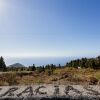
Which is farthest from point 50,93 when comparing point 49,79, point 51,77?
point 51,77

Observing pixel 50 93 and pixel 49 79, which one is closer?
pixel 50 93

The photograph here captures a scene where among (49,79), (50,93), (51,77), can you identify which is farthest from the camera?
(51,77)

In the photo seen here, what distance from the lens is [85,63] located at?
35250mm

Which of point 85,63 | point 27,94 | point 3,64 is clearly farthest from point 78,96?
point 3,64

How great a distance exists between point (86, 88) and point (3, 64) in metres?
36.2

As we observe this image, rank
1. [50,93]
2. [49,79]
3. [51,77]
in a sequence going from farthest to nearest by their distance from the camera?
[51,77]
[49,79]
[50,93]

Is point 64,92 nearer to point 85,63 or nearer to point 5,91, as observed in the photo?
point 5,91

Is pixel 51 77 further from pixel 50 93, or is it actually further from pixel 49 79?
pixel 50 93

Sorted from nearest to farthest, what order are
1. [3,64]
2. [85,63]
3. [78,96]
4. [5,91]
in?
1. [78,96]
2. [5,91]
3. [85,63]
4. [3,64]

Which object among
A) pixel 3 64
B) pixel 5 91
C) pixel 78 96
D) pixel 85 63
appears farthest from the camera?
pixel 3 64

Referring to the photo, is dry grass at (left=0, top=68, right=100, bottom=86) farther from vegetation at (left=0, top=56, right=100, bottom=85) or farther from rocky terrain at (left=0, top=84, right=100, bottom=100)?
rocky terrain at (left=0, top=84, right=100, bottom=100)

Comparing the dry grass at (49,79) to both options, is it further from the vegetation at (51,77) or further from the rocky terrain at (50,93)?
the rocky terrain at (50,93)

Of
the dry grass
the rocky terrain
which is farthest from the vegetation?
the rocky terrain

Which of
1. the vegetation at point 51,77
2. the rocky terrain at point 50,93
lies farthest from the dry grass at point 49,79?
the rocky terrain at point 50,93
